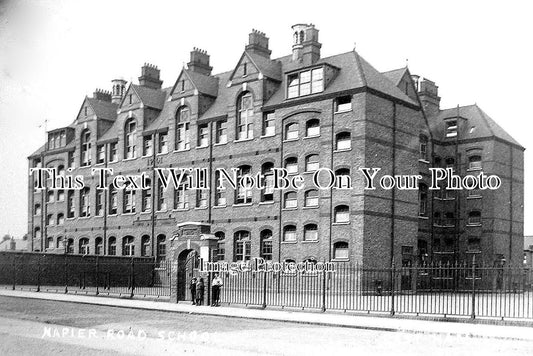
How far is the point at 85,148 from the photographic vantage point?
5372 centimetres

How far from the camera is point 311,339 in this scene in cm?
1548

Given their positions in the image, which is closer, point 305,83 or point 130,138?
point 305,83

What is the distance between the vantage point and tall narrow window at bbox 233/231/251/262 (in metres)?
40.1

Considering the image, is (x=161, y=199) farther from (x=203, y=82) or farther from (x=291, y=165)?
(x=291, y=165)

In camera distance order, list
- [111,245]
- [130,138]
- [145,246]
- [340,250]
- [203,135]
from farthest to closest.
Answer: [111,245]
[130,138]
[145,246]
[203,135]
[340,250]

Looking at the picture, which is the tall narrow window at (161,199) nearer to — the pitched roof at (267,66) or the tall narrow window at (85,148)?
the tall narrow window at (85,148)

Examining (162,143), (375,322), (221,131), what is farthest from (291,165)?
(375,322)

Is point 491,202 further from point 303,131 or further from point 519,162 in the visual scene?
point 303,131

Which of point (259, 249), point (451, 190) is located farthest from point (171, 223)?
point (451, 190)

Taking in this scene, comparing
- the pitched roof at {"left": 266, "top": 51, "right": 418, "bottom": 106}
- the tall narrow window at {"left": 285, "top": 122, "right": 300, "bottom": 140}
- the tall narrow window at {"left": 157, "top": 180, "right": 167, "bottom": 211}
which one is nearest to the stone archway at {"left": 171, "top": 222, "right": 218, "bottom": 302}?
the tall narrow window at {"left": 285, "top": 122, "right": 300, "bottom": 140}

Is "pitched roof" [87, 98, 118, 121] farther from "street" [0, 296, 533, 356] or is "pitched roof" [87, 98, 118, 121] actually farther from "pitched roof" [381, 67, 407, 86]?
"street" [0, 296, 533, 356]

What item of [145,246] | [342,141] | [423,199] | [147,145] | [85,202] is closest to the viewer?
[342,141]

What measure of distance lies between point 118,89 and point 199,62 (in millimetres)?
13237

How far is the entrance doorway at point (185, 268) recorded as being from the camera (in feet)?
94.2
